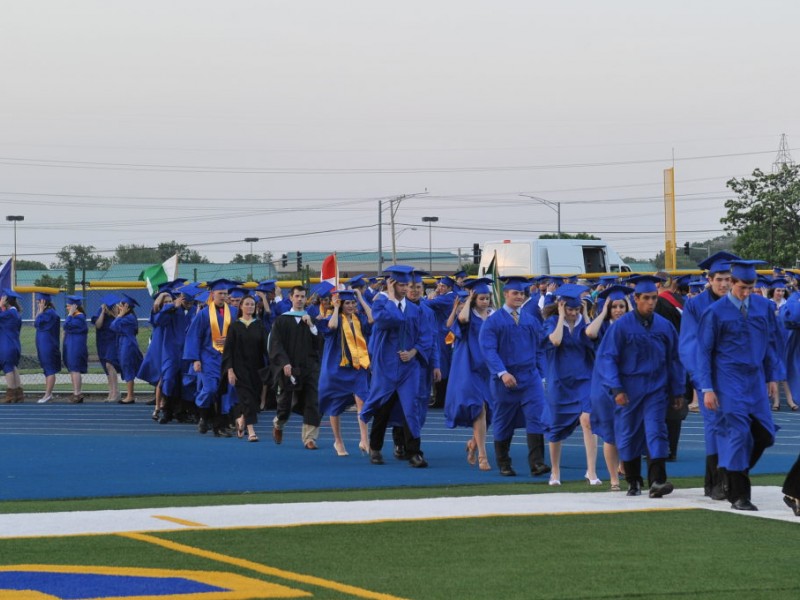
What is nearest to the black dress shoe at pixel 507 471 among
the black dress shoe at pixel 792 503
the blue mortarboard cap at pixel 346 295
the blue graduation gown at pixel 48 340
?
the blue mortarboard cap at pixel 346 295

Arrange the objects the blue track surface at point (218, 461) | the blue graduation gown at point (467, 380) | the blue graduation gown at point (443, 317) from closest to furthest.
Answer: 1. the blue track surface at point (218, 461)
2. the blue graduation gown at point (467, 380)
3. the blue graduation gown at point (443, 317)

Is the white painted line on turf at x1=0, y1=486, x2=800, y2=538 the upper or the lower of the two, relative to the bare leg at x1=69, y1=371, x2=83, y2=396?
lower

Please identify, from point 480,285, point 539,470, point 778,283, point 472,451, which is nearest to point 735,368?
point 539,470

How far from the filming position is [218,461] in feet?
51.2

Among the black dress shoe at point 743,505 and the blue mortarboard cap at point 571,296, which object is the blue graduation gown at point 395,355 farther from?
the black dress shoe at point 743,505

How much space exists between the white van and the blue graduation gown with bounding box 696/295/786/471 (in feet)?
81.0

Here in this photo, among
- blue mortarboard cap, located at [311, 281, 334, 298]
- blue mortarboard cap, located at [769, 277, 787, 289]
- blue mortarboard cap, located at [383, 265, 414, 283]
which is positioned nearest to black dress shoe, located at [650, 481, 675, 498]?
blue mortarboard cap, located at [383, 265, 414, 283]

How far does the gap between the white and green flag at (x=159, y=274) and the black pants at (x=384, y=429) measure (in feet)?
30.4

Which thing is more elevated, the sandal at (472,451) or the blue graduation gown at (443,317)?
the blue graduation gown at (443,317)

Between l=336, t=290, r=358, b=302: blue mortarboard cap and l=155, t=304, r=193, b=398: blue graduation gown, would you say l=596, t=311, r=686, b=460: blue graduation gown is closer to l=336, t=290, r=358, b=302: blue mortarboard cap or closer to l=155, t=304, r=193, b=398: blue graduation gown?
l=336, t=290, r=358, b=302: blue mortarboard cap

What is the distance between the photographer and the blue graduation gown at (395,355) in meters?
15.2

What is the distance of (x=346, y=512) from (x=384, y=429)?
186 inches

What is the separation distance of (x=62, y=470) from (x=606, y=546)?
24.0 feet

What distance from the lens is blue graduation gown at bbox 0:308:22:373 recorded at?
25578 millimetres
